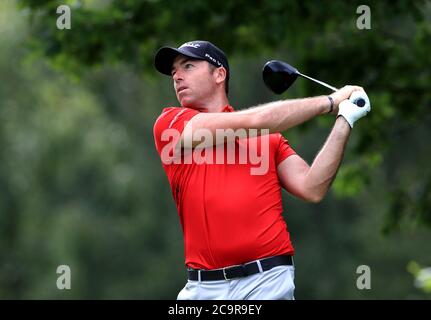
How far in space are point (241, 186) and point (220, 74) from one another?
0.82 m

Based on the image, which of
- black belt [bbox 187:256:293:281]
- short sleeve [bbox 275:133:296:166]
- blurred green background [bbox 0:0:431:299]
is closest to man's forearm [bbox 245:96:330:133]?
short sleeve [bbox 275:133:296:166]

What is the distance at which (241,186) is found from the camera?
21.8 feet

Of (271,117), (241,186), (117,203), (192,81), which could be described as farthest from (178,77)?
(117,203)

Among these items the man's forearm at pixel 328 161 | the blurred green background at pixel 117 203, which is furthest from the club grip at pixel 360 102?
the blurred green background at pixel 117 203

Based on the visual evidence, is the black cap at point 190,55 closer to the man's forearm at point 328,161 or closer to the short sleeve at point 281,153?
the short sleeve at point 281,153

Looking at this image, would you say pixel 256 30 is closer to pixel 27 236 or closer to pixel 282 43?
pixel 282 43

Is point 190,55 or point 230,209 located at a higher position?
point 190,55

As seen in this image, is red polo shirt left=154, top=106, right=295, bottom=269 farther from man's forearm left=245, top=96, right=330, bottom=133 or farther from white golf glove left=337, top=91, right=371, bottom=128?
white golf glove left=337, top=91, right=371, bottom=128

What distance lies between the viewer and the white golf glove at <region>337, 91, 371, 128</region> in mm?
6582

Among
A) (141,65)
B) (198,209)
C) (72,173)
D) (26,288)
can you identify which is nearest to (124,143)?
(72,173)

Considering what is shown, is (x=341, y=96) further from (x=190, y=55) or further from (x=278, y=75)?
(x=190, y=55)

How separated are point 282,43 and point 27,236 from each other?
26803 mm

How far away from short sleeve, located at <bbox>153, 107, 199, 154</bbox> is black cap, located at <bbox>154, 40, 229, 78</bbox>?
0.29 metres
